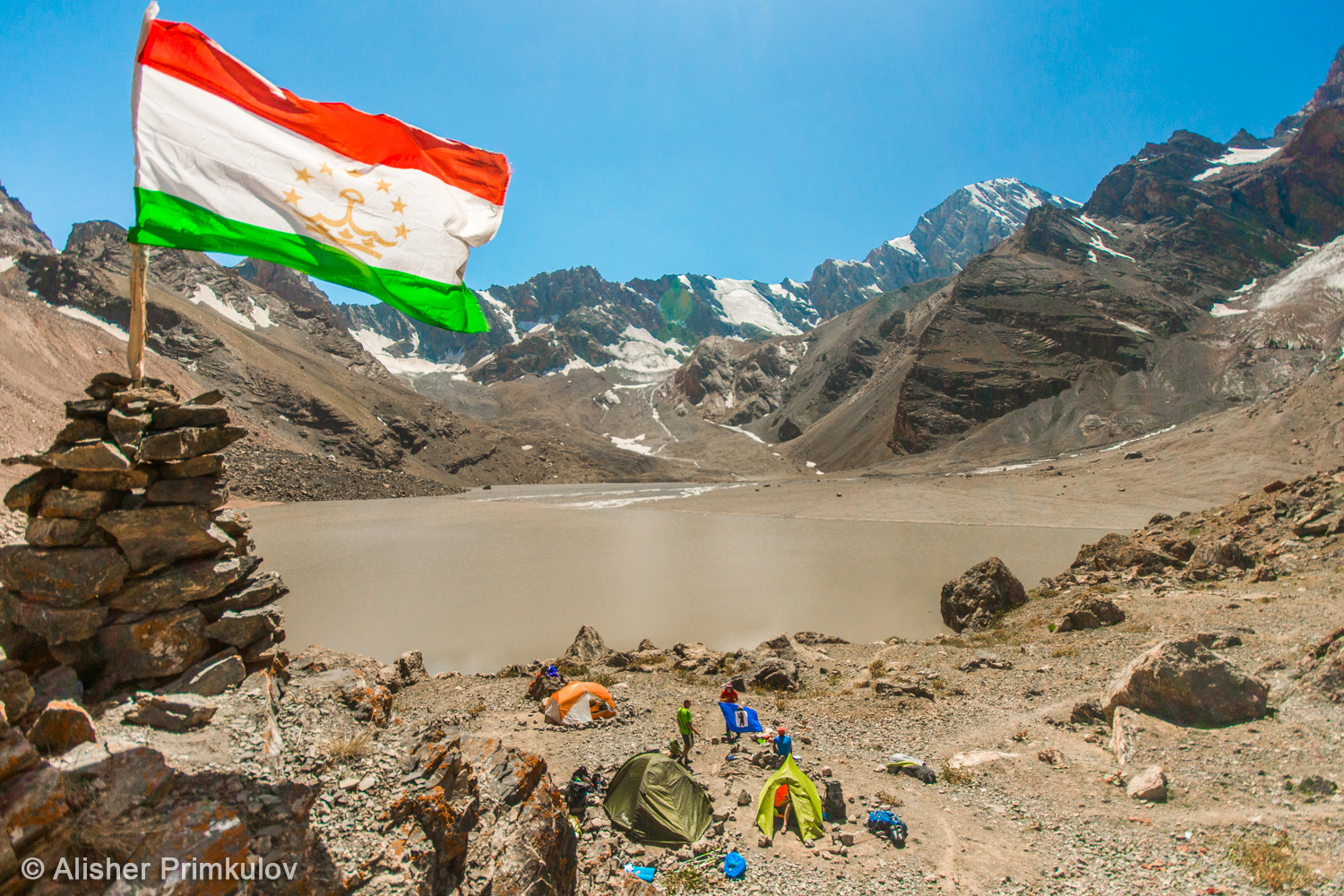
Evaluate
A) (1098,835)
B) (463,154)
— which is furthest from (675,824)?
(463,154)

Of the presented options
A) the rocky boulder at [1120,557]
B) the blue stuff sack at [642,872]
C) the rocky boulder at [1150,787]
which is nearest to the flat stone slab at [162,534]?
the blue stuff sack at [642,872]

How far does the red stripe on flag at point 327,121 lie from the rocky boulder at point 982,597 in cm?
1850

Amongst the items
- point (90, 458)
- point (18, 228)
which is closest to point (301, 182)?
point (90, 458)

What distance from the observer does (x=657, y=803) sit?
772 cm

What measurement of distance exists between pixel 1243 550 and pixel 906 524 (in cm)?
2722

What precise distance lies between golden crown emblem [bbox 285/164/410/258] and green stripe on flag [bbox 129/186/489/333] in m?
0.16

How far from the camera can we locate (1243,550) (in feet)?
57.6

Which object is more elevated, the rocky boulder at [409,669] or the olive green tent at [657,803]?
the olive green tent at [657,803]

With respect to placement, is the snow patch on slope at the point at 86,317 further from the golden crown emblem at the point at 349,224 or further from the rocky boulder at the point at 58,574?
the rocky boulder at the point at 58,574

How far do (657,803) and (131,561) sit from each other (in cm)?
647

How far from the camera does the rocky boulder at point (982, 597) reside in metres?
18.5

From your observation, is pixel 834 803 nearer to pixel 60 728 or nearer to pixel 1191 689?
pixel 1191 689

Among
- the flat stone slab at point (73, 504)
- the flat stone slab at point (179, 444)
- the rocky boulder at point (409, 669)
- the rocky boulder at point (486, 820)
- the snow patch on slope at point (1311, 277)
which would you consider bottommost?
the rocky boulder at point (409, 669)

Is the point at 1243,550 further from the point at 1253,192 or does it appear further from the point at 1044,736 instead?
the point at 1253,192
